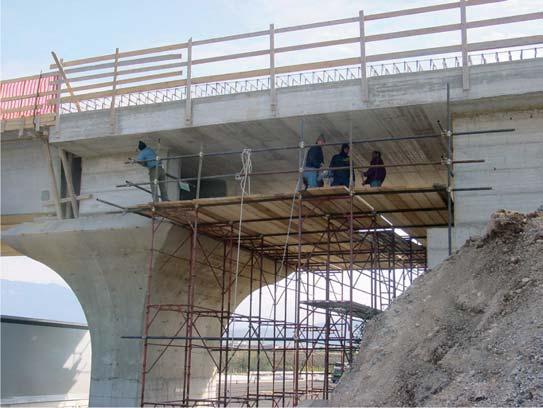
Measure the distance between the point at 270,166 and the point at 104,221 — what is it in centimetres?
471

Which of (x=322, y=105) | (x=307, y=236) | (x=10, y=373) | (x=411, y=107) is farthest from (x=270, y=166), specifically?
(x=10, y=373)

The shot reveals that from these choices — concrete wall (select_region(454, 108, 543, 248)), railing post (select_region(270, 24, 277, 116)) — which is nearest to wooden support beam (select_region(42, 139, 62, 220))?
railing post (select_region(270, 24, 277, 116))

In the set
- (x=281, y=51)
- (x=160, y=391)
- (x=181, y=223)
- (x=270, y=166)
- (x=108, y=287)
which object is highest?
(x=281, y=51)

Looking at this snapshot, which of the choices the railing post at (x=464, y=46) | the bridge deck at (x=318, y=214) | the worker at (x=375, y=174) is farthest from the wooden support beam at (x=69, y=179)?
the railing post at (x=464, y=46)

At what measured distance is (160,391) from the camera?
1880cm

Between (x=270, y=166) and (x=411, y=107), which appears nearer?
(x=411, y=107)

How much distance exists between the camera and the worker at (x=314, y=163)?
53.6ft

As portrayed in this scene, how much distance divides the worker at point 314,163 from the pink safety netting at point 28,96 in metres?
7.31

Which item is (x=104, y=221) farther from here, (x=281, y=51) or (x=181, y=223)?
(x=281, y=51)

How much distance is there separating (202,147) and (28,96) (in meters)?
5.44

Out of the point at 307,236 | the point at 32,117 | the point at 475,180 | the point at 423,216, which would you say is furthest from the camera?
the point at 307,236

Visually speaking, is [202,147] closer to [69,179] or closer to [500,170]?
[69,179]

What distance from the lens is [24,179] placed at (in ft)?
67.2

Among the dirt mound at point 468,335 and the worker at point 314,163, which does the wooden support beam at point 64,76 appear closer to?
the worker at point 314,163
